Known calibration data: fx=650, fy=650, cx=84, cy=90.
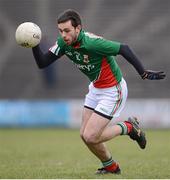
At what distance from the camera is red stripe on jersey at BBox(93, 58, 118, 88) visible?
7562mm

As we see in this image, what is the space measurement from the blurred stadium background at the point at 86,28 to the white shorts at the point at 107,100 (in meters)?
10.8

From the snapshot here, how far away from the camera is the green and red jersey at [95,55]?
7309 mm

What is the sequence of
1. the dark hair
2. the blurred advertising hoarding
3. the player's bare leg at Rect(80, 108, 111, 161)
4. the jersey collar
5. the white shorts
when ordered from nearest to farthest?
the dark hair < the jersey collar < the white shorts < the player's bare leg at Rect(80, 108, 111, 161) < the blurred advertising hoarding

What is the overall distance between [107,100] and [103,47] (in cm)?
66

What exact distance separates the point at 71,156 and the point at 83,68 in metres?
3.18

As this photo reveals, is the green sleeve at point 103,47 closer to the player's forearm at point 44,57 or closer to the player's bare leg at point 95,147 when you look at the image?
the player's forearm at point 44,57

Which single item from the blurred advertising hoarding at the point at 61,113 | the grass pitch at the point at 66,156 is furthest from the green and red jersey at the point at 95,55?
the blurred advertising hoarding at the point at 61,113

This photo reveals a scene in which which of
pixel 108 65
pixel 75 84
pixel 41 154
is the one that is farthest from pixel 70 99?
pixel 108 65

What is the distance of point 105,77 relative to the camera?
7586 millimetres

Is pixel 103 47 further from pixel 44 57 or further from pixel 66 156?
pixel 66 156

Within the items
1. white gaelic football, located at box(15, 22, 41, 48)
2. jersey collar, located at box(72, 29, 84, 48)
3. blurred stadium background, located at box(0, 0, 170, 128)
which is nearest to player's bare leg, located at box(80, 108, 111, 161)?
jersey collar, located at box(72, 29, 84, 48)

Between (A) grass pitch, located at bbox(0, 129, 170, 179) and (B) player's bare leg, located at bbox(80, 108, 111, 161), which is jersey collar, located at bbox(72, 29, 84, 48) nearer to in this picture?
(B) player's bare leg, located at bbox(80, 108, 111, 161)

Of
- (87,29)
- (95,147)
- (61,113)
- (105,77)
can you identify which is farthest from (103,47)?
(87,29)

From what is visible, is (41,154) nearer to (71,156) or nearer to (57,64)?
(71,156)
